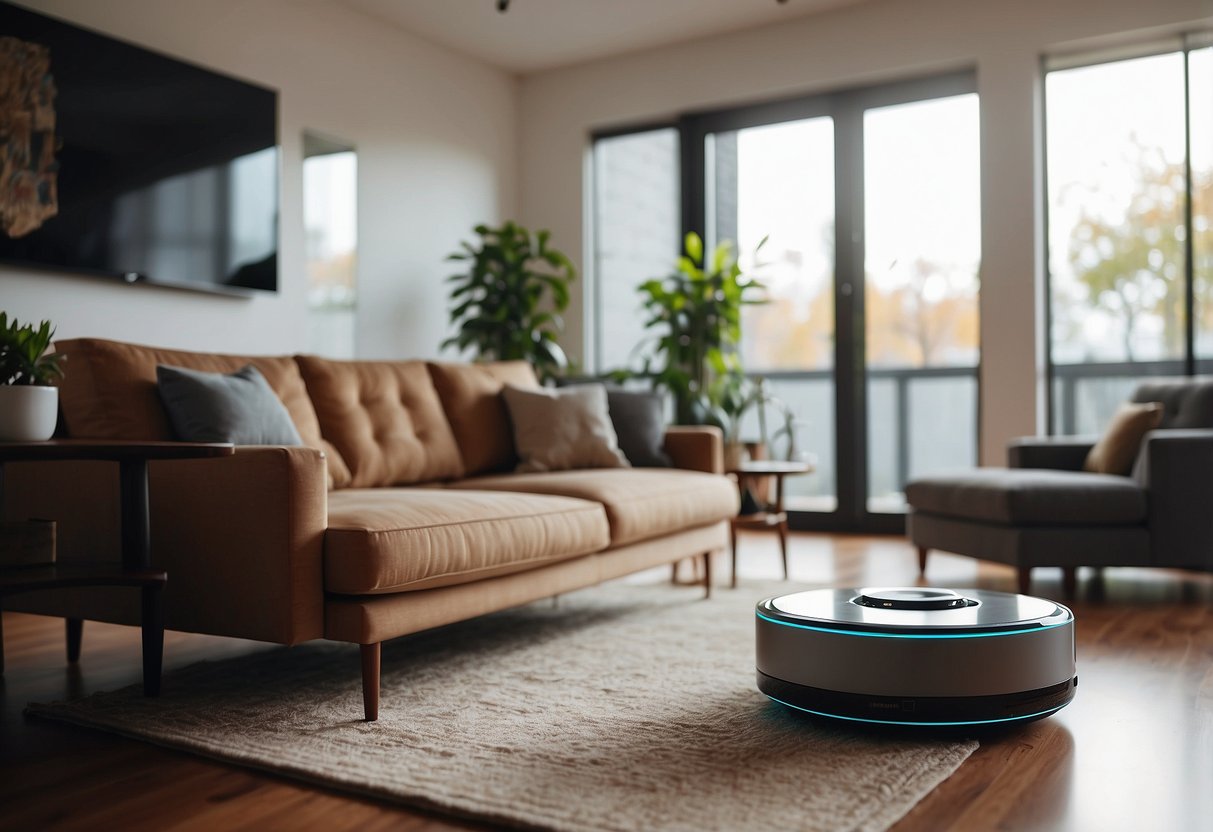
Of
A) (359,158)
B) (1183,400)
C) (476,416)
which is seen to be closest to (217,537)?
(476,416)

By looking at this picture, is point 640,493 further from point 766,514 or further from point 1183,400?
point 1183,400

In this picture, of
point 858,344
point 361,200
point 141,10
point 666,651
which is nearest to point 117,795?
point 666,651

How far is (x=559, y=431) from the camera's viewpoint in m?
3.70

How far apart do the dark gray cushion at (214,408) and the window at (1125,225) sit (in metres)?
3.99

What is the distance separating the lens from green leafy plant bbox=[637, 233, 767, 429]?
5387 mm

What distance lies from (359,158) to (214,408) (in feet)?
9.96

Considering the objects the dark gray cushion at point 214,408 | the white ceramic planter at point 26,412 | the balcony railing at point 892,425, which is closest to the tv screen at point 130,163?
the dark gray cushion at point 214,408

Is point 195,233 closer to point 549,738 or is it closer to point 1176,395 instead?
point 549,738

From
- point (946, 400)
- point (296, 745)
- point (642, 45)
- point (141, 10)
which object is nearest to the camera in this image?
point (296, 745)

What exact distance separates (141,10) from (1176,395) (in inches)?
176

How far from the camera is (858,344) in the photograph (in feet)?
18.6

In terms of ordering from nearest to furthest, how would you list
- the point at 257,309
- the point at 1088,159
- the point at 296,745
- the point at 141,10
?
the point at 296,745, the point at 141,10, the point at 257,309, the point at 1088,159

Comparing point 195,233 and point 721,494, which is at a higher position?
point 195,233

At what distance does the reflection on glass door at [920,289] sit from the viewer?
17.8 feet
